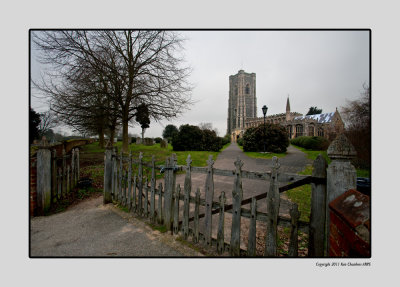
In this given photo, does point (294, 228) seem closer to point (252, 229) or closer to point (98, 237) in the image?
point (252, 229)

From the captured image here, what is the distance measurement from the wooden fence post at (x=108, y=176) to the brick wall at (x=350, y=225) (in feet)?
15.9

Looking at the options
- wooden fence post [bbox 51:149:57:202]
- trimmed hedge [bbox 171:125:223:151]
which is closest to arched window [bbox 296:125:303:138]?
trimmed hedge [bbox 171:125:223:151]

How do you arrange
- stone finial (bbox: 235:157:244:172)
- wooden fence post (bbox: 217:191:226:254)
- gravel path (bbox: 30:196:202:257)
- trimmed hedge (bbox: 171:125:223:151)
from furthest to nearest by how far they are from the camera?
trimmed hedge (bbox: 171:125:223:151) < gravel path (bbox: 30:196:202:257) < wooden fence post (bbox: 217:191:226:254) < stone finial (bbox: 235:157:244:172)

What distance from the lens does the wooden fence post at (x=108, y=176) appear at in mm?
4438

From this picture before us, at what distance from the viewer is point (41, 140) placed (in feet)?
12.9

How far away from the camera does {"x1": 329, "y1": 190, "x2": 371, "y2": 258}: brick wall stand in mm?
1231

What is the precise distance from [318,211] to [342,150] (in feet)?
2.27

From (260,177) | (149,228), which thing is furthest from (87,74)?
(260,177)

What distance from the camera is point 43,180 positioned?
3.87 meters

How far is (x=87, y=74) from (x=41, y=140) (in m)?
5.30

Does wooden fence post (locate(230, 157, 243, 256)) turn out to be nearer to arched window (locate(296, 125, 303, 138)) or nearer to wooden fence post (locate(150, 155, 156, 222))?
wooden fence post (locate(150, 155, 156, 222))

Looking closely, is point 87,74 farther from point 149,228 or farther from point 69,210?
point 149,228

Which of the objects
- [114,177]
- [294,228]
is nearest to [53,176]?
[114,177]

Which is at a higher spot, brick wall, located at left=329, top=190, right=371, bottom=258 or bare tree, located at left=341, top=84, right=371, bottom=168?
bare tree, located at left=341, top=84, right=371, bottom=168
